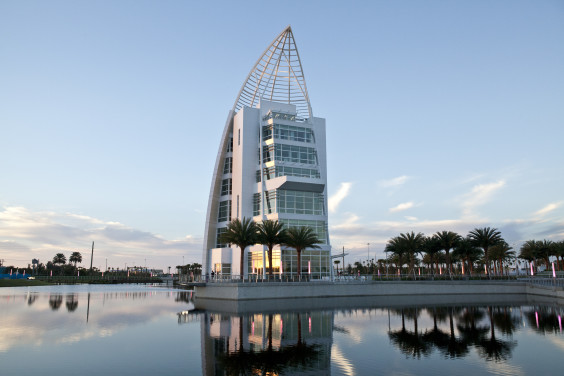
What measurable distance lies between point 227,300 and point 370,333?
2545cm

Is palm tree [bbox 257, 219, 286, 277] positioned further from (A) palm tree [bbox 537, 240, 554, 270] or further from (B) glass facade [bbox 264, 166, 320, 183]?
(A) palm tree [bbox 537, 240, 554, 270]

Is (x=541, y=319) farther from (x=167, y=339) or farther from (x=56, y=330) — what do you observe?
(x=56, y=330)

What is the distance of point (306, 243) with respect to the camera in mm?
54656

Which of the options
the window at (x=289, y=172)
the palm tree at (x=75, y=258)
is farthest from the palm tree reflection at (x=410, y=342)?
the palm tree at (x=75, y=258)

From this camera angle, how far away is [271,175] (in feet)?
217

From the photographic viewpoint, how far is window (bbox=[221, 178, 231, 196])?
7312 centimetres

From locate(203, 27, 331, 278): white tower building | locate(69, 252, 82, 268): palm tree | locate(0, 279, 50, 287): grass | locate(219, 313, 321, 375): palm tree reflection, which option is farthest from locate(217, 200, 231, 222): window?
locate(69, 252, 82, 268): palm tree

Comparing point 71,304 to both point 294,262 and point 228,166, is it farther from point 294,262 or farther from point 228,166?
point 228,166

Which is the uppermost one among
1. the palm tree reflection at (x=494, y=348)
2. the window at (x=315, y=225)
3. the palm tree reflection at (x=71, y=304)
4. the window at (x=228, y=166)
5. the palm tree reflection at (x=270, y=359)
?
the window at (x=228, y=166)

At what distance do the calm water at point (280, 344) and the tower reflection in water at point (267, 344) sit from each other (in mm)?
49

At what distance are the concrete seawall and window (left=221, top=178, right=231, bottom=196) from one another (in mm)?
21463

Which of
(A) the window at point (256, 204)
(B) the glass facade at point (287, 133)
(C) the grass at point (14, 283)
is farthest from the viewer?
(C) the grass at point (14, 283)

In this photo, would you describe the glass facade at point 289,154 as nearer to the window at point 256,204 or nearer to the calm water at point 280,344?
the window at point 256,204

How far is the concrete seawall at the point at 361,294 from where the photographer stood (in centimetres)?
4609
